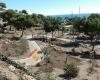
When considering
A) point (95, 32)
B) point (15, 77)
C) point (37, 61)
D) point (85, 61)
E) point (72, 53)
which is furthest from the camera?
point (95, 32)

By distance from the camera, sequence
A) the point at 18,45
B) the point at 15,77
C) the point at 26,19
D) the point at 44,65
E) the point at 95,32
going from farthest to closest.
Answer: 1. the point at 26,19
2. the point at 95,32
3. the point at 18,45
4. the point at 44,65
5. the point at 15,77

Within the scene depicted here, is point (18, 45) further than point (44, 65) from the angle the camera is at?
Yes

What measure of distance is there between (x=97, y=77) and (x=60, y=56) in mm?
17549

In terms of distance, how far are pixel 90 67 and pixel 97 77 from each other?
668cm

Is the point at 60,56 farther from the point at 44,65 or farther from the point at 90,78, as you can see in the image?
the point at 90,78

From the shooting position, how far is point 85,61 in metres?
55.3

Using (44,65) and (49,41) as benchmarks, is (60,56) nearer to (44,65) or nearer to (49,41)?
(44,65)

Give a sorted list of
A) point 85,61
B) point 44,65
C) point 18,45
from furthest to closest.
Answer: point 18,45
point 85,61
point 44,65

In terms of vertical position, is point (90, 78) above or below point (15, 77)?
below

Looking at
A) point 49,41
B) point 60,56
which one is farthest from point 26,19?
point 60,56

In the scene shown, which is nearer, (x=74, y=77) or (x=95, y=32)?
(x=74, y=77)

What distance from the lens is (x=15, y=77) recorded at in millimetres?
13875

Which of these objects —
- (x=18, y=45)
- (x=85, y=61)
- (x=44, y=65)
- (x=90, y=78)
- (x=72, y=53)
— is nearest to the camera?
(x=90, y=78)

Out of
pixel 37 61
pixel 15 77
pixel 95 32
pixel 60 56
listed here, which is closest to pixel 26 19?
pixel 95 32
